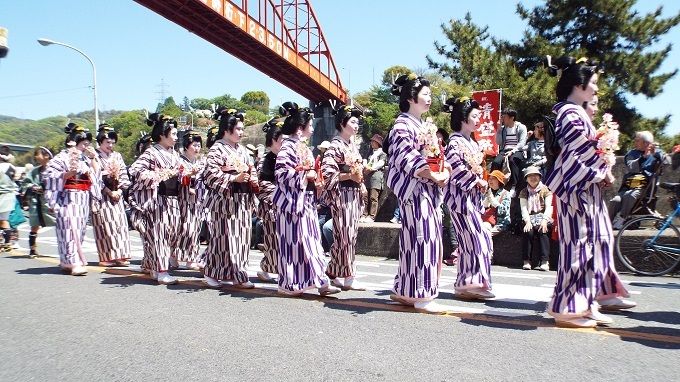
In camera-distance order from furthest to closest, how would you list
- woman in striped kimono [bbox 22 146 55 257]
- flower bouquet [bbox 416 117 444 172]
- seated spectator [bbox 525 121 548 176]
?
woman in striped kimono [bbox 22 146 55 257]
seated spectator [bbox 525 121 548 176]
flower bouquet [bbox 416 117 444 172]

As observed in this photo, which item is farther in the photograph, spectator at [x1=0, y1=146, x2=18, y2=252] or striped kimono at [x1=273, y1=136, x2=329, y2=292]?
spectator at [x1=0, y1=146, x2=18, y2=252]

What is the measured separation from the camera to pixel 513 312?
17.0 feet

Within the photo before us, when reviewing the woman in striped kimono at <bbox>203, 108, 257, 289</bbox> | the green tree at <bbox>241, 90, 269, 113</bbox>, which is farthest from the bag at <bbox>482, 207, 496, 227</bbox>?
the green tree at <bbox>241, 90, 269, 113</bbox>

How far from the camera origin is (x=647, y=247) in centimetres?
704

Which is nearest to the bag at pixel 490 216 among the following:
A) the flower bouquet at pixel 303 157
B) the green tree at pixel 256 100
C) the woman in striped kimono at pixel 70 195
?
the flower bouquet at pixel 303 157

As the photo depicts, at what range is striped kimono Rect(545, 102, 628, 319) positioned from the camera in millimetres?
4445

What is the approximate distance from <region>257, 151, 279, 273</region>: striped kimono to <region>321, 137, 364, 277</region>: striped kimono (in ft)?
2.64

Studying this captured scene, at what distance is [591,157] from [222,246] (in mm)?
4264

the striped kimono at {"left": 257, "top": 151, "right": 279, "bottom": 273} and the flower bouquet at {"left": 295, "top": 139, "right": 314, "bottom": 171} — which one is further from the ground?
the flower bouquet at {"left": 295, "top": 139, "right": 314, "bottom": 171}

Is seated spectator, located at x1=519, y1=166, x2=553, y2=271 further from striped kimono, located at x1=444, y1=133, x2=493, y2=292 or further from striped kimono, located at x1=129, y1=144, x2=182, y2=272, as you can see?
striped kimono, located at x1=129, y1=144, x2=182, y2=272

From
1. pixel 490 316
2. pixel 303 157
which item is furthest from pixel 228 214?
pixel 490 316

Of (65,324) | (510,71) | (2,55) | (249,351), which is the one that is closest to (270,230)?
(65,324)

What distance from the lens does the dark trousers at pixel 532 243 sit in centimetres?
821

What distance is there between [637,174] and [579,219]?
4.32 m
